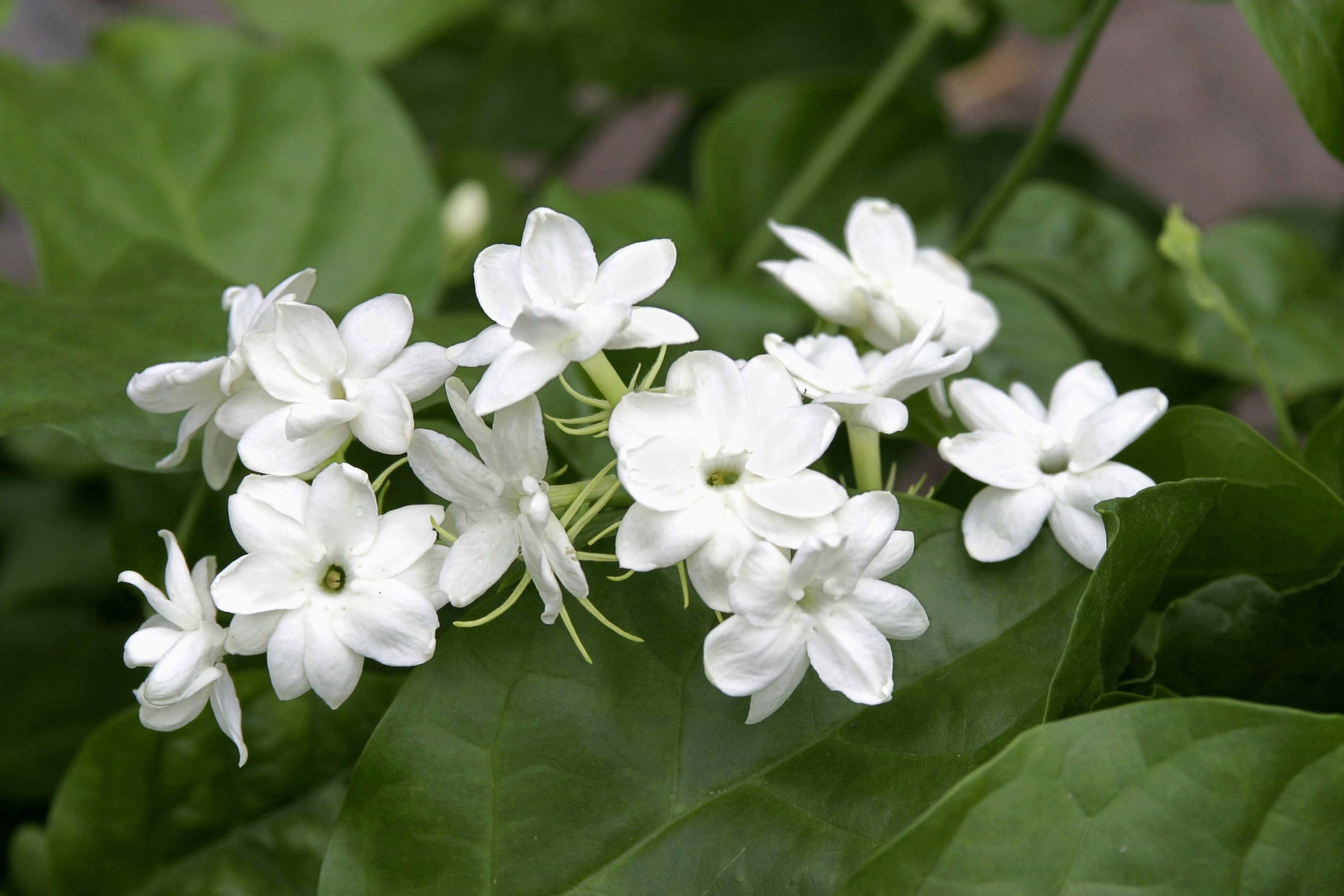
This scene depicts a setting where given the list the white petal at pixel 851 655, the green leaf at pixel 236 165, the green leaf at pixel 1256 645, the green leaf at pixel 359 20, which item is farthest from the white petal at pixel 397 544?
the green leaf at pixel 359 20

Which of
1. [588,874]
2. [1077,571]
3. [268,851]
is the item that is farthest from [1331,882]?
[268,851]

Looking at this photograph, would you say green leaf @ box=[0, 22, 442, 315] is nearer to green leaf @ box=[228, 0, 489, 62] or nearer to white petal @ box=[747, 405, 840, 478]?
green leaf @ box=[228, 0, 489, 62]

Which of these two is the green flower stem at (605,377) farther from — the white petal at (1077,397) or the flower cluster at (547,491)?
the white petal at (1077,397)

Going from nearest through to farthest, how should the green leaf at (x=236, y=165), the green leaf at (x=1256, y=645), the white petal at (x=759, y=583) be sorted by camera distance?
the white petal at (x=759, y=583) < the green leaf at (x=1256, y=645) < the green leaf at (x=236, y=165)

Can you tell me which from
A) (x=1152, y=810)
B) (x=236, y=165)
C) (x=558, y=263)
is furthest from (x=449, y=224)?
(x=1152, y=810)

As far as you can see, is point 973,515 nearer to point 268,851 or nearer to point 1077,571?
point 1077,571

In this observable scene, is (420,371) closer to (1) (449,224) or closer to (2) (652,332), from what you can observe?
(2) (652,332)

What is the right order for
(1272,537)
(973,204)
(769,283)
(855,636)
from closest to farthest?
(855,636), (1272,537), (769,283), (973,204)
